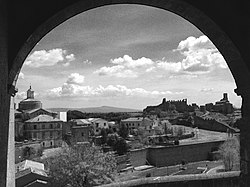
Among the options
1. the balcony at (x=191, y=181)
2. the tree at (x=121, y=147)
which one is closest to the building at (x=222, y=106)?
the tree at (x=121, y=147)

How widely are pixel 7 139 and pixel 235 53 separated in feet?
8.55

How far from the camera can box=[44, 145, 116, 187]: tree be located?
1463cm

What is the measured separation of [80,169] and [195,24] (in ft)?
42.8

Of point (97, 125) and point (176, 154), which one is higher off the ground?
point (97, 125)

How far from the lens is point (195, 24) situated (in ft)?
10.5

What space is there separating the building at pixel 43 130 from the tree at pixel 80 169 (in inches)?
1066

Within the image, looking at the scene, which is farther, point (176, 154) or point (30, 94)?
point (30, 94)

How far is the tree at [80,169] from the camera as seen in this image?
14.6 meters

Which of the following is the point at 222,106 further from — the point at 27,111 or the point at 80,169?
the point at 80,169

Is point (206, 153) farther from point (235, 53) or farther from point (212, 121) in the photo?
point (235, 53)

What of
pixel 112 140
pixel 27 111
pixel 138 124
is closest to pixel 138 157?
pixel 112 140

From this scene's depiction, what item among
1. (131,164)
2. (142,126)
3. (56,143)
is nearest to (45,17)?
(131,164)

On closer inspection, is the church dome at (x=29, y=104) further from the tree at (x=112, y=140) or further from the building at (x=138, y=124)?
the tree at (x=112, y=140)

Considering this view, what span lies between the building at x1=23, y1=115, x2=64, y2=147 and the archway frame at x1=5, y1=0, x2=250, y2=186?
40.7 meters
